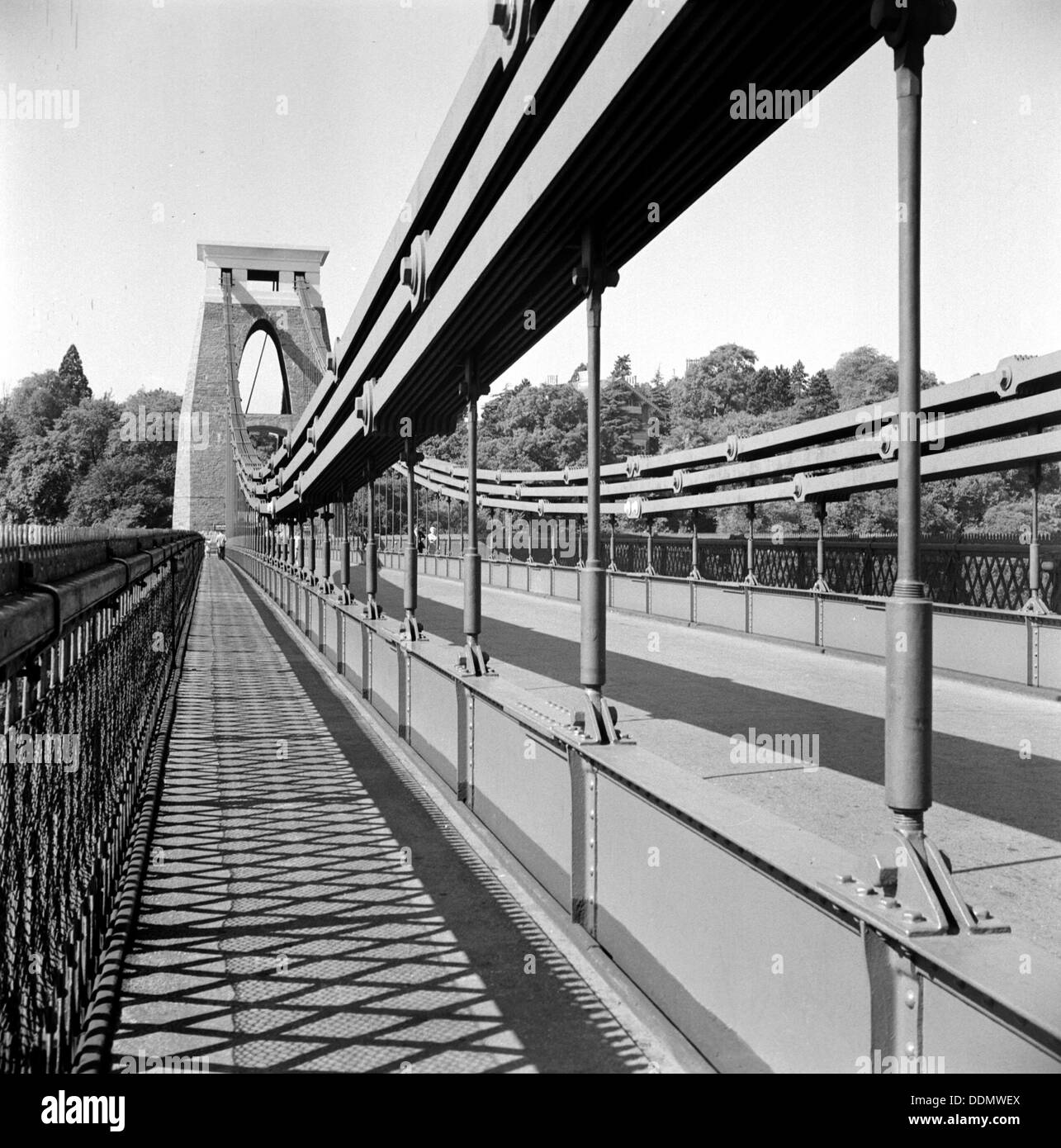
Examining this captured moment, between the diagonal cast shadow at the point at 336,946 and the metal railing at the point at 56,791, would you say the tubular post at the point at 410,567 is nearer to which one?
the diagonal cast shadow at the point at 336,946

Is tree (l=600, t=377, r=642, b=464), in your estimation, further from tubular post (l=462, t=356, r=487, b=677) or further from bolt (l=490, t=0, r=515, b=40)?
bolt (l=490, t=0, r=515, b=40)

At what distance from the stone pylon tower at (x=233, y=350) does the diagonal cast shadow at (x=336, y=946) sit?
82.9m

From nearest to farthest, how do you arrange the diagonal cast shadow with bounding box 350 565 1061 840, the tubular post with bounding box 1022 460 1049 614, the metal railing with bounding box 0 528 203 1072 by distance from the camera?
1. the metal railing with bounding box 0 528 203 1072
2. the diagonal cast shadow with bounding box 350 565 1061 840
3. the tubular post with bounding box 1022 460 1049 614

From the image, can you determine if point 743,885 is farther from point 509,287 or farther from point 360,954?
point 509,287

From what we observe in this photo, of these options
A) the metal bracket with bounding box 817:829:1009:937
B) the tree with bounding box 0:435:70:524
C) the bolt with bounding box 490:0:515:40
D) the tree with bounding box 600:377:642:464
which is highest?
the tree with bounding box 600:377:642:464

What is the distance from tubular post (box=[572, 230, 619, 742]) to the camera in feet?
20.2

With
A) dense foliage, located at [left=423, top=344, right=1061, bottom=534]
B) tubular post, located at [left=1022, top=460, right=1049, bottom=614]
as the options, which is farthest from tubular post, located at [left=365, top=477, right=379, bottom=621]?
dense foliage, located at [left=423, top=344, right=1061, bottom=534]

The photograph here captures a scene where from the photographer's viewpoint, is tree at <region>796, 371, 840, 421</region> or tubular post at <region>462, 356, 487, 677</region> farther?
tree at <region>796, 371, 840, 421</region>

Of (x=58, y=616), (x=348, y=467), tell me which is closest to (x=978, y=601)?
(x=348, y=467)

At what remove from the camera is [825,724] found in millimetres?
11484

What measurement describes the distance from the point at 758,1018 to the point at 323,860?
368 centimetres

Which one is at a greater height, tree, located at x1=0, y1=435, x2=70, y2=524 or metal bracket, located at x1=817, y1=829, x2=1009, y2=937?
tree, located at x1=0, y1=435, x2=70, y2=524

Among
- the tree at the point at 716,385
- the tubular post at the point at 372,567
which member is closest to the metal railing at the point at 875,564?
the tubular post at the point at 372,567

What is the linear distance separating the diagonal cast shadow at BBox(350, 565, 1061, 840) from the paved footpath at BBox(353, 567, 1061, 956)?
0.07ft
